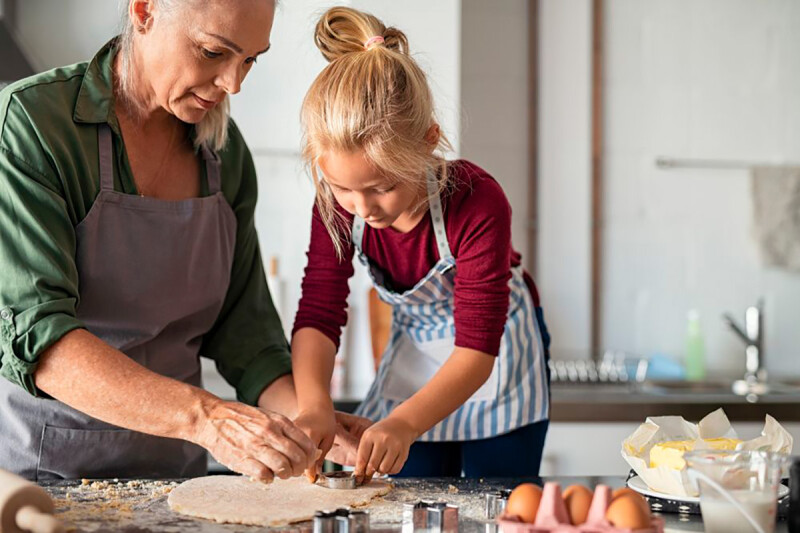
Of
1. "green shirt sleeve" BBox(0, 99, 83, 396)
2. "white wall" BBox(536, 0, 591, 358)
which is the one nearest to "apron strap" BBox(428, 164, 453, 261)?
"green shirt sleeve" BBox(0, 99, 83, 396)

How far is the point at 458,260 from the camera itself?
59.6 inches

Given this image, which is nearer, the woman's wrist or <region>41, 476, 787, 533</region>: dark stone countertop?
<region>41, 476, 787, 533</region>: dark stone countertop

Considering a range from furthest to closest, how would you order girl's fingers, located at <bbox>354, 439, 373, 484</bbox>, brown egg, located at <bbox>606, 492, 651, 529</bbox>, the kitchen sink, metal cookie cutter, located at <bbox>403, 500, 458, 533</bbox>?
1. the kitchen sink
2. girl's fingers, located at <bbox>354, 439, 373, 484</bbox>
3. metal cookie cutter, located at <bbox>403, 500, 458, 533</bbox>
4. brown egg, located at <bbox>606, 492, 651, 529</bbox>

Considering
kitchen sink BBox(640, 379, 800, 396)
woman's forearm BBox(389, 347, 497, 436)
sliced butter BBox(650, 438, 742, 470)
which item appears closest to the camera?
sliced butter BBox(650, 438, 742, 470)

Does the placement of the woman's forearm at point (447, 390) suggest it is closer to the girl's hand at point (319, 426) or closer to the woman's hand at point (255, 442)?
the girl's hand at point (319, 426)

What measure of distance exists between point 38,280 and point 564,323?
1971 millimetres

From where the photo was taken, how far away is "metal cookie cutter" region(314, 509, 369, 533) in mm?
973

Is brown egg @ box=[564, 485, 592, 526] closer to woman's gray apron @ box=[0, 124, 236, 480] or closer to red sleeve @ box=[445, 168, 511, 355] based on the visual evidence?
red sleeve @ box=[445, 168, 511, 355]

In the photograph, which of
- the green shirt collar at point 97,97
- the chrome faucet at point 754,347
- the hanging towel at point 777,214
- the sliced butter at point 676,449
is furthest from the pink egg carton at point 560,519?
the hanging towel at point 777,214

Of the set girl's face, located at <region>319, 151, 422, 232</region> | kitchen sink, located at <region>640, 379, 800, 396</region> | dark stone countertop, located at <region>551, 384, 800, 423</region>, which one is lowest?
kitchen sink, located at <region>640, 379, 800, 396</region>

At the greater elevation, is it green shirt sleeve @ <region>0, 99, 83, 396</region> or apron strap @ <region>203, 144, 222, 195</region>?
apron strap @ <region>203, 144, 222, 195</region>

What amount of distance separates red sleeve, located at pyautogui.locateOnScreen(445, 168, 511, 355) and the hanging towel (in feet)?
5.44

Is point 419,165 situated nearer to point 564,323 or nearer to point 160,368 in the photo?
point 160,368

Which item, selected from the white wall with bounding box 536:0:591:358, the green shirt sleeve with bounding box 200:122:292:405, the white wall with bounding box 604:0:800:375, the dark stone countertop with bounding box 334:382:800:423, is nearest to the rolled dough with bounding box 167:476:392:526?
the green shirt sleeve with bounding box 200:122:292:405
